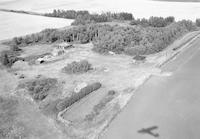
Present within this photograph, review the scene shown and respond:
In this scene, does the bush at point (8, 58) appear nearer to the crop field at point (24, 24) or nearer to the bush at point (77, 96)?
the crop field at point (24, 24)

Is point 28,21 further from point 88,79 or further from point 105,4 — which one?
point 88,79

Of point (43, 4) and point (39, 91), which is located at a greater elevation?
point (43, 4)

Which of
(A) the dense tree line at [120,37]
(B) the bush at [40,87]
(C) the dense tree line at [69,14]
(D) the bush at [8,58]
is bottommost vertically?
(B) the bush at [40,87]

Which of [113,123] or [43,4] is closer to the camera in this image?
[113,123]

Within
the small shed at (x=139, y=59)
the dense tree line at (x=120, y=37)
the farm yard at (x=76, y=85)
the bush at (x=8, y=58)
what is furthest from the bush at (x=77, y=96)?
the bush at (x=8, y=58)

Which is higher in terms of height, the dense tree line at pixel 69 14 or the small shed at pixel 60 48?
the dense tree line at pixel 69 14

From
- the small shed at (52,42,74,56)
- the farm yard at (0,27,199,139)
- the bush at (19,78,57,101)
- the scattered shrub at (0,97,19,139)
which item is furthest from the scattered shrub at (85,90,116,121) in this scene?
the small shed at (52,42,74,56)

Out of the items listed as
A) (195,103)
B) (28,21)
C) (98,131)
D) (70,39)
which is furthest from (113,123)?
(28,21)
